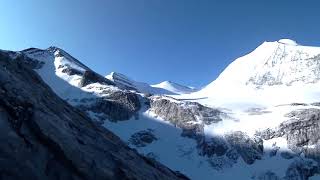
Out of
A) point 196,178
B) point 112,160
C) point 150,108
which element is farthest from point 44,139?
point 150,108

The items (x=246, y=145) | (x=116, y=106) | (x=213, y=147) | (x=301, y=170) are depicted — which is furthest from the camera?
(x=116, y=106)

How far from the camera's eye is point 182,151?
166375 millimetres

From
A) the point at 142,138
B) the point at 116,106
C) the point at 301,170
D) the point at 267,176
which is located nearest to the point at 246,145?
the point at 267,176

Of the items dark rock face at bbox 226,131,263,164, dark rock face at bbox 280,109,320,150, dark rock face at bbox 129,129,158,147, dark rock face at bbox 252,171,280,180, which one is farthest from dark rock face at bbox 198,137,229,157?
dark rock face at bbox 280,109,320,150

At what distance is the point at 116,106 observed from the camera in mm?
189875

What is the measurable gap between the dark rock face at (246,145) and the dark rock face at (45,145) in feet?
426

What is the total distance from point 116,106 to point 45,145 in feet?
533

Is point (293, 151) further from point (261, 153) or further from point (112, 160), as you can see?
point (112, 160)

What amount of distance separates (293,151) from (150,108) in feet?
180

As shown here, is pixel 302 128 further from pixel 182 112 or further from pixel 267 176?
pixel 182 112

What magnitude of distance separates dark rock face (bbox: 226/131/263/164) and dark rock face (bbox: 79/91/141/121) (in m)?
36.4

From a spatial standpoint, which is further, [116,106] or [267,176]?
[116,106]

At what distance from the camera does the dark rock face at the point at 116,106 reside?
187875 millimetres

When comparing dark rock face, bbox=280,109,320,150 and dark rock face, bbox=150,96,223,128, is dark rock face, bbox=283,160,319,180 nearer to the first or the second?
dark rock face, bbox=280,109,320,150
